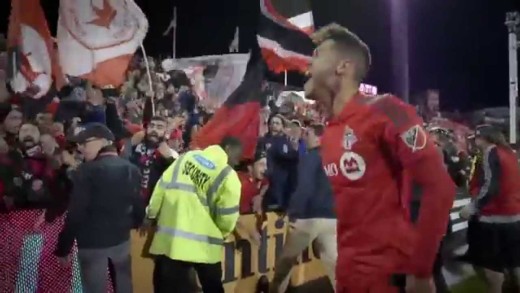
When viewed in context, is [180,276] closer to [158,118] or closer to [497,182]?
[158,118]

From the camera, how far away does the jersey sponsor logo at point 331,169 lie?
264 cm

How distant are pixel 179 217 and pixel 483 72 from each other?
152 cm

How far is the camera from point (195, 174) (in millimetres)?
2602

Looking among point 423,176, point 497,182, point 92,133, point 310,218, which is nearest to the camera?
point 92,133

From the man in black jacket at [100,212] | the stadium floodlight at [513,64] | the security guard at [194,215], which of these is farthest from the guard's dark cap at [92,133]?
the stadium floodlight at [513,64]

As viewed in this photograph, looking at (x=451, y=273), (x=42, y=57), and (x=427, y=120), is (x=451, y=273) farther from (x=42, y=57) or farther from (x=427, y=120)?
(x=42, y=57)

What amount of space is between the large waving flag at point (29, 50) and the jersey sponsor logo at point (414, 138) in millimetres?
1113

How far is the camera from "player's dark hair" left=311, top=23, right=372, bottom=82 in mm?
2797

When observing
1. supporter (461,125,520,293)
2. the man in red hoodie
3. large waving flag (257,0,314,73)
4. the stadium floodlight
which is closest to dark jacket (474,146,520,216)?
supporter (461,125,520,293)

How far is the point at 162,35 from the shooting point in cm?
256

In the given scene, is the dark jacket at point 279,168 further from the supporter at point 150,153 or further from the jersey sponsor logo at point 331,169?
the supporter at point 150,153

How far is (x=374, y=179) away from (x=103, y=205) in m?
0.88

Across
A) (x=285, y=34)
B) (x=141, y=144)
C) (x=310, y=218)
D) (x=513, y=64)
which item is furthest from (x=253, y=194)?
(x=513, y=64)

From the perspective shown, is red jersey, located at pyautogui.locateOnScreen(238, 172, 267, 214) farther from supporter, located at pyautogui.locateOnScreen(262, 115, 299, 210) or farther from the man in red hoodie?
the man in red hoodie
